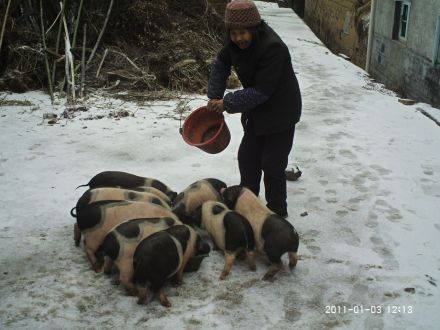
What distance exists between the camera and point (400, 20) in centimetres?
945

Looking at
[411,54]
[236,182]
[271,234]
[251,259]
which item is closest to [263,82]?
[271,234]

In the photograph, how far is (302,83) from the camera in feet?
28.1

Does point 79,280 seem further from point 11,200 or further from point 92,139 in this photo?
point 92,139

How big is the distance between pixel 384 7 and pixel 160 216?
8.78 m

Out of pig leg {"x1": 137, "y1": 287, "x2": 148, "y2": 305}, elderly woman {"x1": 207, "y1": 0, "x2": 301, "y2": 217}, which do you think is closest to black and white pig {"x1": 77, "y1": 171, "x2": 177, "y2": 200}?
elderly woman {"x1": 207, "y1": 0, "x2": 301, "y2": 217}

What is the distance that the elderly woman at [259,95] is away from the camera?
320 centimetres

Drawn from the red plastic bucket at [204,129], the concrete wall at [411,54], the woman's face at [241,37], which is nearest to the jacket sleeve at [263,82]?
the woman's face at [241,37]

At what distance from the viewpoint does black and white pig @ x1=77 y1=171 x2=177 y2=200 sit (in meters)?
3.82

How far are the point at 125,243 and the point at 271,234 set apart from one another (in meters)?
0.94

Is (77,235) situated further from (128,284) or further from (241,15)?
(241,15)

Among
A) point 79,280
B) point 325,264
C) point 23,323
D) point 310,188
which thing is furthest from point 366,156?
point 23,323

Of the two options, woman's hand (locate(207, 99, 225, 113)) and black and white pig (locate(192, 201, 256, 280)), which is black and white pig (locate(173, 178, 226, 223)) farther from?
woman's hand (locate(207, 99, 225, 113))

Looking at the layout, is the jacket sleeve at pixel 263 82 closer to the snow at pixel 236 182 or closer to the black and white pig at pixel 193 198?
the black and white pig at pixel 193 198

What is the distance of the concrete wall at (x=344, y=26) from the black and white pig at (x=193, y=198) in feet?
30.1
